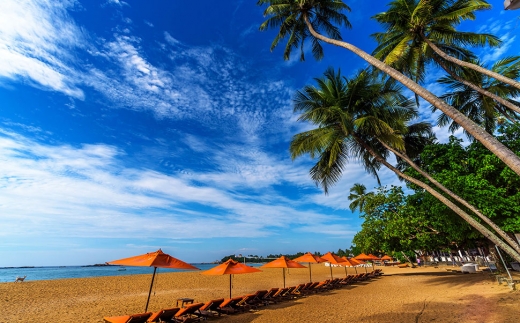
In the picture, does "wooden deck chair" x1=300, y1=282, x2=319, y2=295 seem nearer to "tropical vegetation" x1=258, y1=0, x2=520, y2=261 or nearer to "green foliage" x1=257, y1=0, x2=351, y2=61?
"tropical vegetation" x1=258, y1=0, x2=520, y2=261

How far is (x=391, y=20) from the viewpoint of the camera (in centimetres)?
1028

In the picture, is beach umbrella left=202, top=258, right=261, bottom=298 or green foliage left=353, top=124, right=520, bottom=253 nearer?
beach umbrella left=202, top=258, right=261, bottom=298

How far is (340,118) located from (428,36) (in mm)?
4565

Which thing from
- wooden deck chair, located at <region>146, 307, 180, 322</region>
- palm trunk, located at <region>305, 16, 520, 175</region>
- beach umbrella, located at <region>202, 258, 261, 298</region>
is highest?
palm trunk, located at <region>305, 16, 520, 175</region>

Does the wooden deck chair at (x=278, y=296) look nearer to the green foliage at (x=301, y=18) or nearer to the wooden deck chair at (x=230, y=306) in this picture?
the wooden deck chair at (x=230, y=306)

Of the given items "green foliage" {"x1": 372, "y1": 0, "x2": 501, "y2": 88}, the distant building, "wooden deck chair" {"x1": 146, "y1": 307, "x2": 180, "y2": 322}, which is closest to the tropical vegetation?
"green foliage" {"x1": 372, "y1": 0, "x2": 501, "y2": 88}

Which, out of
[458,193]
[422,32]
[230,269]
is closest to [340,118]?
[422,32]

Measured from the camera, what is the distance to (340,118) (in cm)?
1145

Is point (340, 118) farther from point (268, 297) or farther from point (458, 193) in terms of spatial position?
point (268, 297)

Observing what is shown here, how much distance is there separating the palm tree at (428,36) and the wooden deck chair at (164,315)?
10.3 metres

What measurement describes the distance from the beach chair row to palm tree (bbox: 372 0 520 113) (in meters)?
9.85

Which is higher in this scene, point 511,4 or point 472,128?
point 511,4

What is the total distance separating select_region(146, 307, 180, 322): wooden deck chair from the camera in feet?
21.4

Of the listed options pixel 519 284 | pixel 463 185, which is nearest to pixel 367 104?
pixel 463 185
